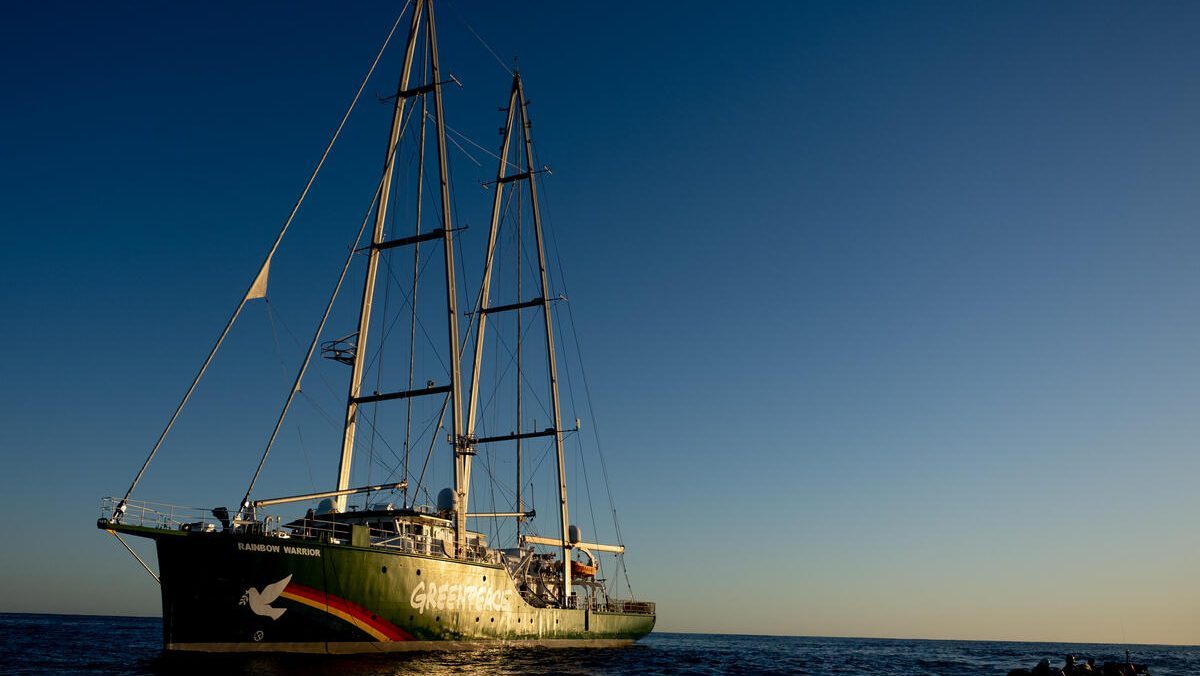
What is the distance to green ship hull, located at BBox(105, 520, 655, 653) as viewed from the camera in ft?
93.9

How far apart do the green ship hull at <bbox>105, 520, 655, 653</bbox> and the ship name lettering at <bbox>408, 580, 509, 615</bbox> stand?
46 millimetres

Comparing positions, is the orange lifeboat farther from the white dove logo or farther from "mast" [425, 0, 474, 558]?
the white dove logo

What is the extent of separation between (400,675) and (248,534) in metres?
7.46

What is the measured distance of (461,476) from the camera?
134 feet

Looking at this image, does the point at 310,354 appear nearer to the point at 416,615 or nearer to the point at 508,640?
the point at 416,615

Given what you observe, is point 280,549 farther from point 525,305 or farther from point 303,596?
point 525,305

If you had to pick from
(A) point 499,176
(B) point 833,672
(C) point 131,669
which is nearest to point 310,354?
(C) point 131,669

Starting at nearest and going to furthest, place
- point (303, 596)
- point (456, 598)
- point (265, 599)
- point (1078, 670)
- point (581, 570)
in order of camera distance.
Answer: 1. point (265, 599)
2. point (303, 596)
3. point (456, 598)
4. point (1078, 670)
5. point (581, 570)

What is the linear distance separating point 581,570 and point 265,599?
27.4 m

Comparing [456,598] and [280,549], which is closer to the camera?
[280,549]

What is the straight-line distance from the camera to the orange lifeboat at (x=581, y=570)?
53531mm

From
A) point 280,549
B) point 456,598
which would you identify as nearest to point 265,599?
point 280,549

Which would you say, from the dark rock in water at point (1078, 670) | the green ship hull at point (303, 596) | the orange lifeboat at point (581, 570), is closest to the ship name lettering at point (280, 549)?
the green ship hull at point (303, 596)

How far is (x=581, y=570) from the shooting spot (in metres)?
53.8
